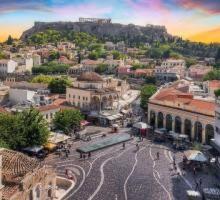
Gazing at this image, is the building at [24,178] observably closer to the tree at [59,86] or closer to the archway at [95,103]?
the archway at [95,103]

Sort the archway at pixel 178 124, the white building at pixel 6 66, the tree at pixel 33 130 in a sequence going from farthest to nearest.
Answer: the white building at pixel 6 66, the archway at pixel 178 124, the tree at pixel 33 130

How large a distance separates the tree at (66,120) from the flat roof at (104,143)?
4255 millimetres

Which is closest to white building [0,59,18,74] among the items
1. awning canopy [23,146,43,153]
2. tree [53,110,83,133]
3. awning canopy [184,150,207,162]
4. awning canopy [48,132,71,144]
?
tree [53,110,83,133]

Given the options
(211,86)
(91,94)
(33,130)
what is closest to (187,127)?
(91,94)

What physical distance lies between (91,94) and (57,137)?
17991 millimetres

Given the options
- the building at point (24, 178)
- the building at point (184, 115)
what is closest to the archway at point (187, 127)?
the building at point (184, 115)

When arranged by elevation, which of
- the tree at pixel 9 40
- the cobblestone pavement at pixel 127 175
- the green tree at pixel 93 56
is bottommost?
the cobblestone pavement at pixel 127 175

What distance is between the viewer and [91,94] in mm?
63031

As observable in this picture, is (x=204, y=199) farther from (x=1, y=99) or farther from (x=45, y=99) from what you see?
(x=1, y=99)

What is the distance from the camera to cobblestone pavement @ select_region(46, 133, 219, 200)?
106 feet

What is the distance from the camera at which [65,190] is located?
32844 millimetres

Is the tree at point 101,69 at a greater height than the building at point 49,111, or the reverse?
the tree at point 101,69

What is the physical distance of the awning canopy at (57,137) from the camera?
44722mm

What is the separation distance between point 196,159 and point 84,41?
148m
